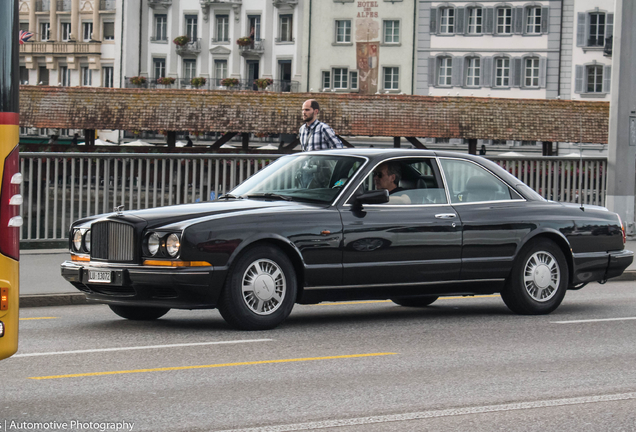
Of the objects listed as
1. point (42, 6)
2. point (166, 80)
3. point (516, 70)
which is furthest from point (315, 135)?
point (42, 6)

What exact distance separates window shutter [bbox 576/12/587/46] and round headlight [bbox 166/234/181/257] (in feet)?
216

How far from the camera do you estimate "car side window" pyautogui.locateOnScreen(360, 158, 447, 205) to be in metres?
10.3

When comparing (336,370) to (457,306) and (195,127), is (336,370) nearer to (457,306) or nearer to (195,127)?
(457,306)

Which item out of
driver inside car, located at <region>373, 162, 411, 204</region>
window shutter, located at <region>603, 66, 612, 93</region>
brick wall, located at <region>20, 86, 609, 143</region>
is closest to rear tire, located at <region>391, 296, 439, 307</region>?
driver inside car, located at <region>373, 162, 411, 204</region>

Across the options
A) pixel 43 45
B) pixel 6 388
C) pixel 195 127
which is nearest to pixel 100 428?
pixel 6 388

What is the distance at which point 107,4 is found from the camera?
8562 cm

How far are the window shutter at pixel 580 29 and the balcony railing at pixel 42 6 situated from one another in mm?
43215

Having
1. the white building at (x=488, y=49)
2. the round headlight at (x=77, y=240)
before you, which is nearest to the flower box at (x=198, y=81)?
the white building at (x=488, y=49)

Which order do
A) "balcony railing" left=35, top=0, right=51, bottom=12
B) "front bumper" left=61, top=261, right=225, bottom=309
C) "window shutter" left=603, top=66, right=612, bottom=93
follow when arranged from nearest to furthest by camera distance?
"front bumper" left=61, top=261, right=225, bottom=309
"window shutter" left=603, top=66, right=612, bottom=93
"balcony railing" left=35, top=0, right=51, bottom=12

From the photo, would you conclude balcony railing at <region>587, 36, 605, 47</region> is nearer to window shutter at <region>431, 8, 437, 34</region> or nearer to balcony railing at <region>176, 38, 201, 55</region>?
window shutter at <region>431, 8, 437, 34</region>

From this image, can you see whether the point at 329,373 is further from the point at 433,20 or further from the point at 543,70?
the point at 433,20

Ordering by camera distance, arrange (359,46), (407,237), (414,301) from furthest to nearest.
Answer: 1. (359,46)
2. (414,301)
3. (407,237)

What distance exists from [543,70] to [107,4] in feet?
115

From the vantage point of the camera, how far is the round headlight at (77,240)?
9586 mm
